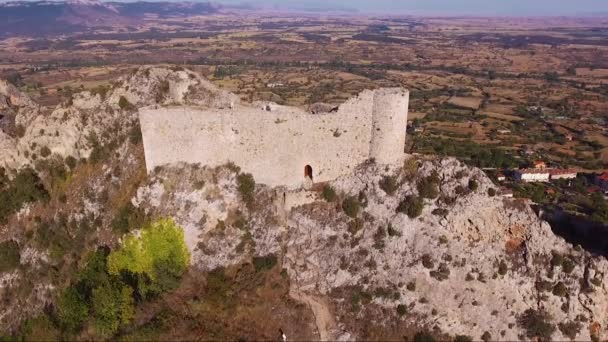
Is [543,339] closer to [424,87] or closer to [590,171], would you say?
[590,171]

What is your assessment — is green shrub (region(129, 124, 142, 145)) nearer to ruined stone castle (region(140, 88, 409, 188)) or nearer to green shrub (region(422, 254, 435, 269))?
ruined stone castle (region(140, 88, 409, 188))

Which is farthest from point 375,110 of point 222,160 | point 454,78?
point 454,78

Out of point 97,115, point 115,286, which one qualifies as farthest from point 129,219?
point 97,115

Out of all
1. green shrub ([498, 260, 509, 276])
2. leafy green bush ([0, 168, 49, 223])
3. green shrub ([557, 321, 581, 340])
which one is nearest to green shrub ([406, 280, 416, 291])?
green shrub ([498, 260, 509, 276])

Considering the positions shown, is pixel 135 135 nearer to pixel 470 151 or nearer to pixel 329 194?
pixel 329 194

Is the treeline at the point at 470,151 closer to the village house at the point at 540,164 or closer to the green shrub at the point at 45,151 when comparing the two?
the village house at the point at 540,164

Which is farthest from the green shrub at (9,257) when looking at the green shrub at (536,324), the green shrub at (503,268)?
the green shrub at (536,324)
